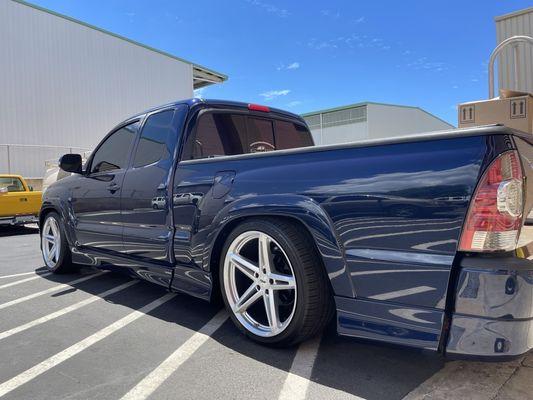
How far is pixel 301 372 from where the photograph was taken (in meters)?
2.61

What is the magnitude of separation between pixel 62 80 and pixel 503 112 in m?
23.0

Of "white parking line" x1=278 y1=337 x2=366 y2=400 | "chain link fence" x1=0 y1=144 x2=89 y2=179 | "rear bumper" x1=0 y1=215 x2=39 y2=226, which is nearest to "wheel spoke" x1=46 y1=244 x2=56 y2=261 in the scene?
"white parking line" x1=278 y1=337 x2=366 y2=400

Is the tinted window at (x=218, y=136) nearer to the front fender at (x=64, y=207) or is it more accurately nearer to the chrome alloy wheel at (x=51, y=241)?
the front fender at (x=64, y=207)

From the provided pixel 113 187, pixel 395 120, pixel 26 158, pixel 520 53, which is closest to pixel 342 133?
pixel 395 120

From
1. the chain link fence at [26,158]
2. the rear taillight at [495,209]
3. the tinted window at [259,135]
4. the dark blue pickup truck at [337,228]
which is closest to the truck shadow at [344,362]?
the dark blue pickup truck at [337,228]

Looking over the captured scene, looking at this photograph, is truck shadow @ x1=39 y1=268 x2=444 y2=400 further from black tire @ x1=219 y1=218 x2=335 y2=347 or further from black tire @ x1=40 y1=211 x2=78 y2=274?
black tire @ x1=40 y1=211 x2=78 y2=274

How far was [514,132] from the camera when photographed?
83.7 inches

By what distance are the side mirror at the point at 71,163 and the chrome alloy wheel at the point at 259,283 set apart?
254 cm

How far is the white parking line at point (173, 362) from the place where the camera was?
246cm

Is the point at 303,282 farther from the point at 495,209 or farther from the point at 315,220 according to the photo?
the point at 495,209

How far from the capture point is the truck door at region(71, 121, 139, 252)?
423cm

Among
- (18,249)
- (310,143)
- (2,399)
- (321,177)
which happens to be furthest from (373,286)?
(18,249)

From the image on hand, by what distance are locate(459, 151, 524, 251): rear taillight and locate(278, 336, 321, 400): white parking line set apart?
117 centimetres

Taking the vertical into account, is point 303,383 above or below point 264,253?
below
